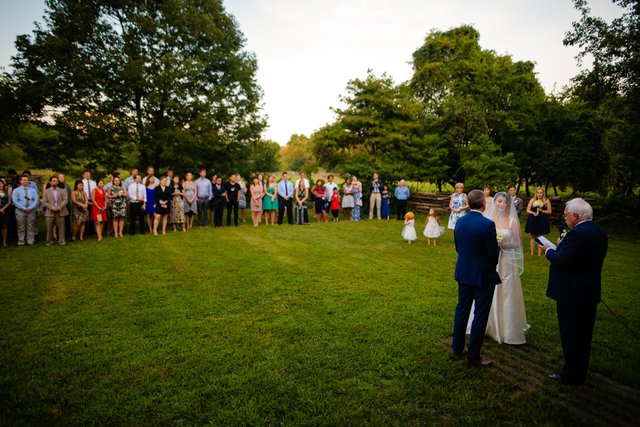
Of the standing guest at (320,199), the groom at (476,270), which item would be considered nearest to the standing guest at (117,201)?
the standing guest at (320,199)

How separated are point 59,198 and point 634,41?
68.6 feet

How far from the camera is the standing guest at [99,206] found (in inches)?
426

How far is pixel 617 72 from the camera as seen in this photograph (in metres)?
13.8

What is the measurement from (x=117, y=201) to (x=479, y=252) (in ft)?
36.8

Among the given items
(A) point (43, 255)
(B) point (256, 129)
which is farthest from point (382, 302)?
(B) point (256, 129)

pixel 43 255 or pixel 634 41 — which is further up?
pixel 634 41

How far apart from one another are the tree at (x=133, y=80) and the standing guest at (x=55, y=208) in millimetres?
7181

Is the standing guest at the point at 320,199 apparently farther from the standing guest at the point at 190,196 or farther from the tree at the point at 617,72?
the tree at the point at 617,72

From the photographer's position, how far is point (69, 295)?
239 inches

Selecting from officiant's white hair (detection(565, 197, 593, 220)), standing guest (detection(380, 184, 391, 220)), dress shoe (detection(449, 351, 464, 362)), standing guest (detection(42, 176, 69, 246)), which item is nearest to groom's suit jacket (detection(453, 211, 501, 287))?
officiant's white hair (detection(565, 197, 593, 220))

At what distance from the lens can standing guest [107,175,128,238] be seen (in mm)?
11164

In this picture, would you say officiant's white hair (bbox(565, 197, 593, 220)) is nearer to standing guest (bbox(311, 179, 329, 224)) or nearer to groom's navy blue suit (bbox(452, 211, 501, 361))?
groom's navy blue suit (bbox(452, 211, 501, 361))

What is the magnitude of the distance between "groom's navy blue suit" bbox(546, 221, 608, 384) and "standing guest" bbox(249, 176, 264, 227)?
1205 cm

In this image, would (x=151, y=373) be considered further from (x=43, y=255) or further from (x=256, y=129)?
(x=256, y=129)
